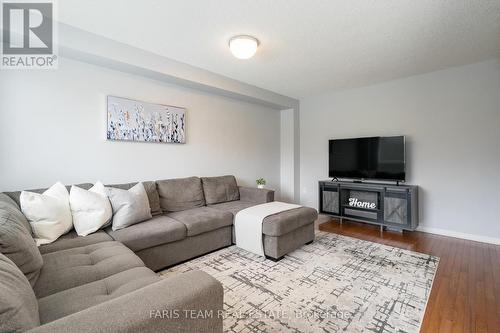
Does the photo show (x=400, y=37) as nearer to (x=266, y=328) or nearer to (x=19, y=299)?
(x=266, y=328)

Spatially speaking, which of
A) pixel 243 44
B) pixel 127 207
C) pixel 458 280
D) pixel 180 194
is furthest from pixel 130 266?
pixel 458 280

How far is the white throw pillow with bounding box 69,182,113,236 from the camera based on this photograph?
2.15 meters

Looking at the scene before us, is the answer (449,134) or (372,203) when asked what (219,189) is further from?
(449,134)

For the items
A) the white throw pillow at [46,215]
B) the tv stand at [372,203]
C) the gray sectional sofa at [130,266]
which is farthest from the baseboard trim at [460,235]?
the white throw pillow at [46,215]

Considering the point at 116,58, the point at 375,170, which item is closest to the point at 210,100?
the point at 116,58

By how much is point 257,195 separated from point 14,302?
3.06 meters

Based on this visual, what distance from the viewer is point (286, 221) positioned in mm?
2600

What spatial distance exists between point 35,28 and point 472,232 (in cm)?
557

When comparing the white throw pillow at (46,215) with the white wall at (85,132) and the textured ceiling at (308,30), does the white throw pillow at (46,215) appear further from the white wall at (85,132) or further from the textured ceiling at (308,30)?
the textured ceiling at (308,30)

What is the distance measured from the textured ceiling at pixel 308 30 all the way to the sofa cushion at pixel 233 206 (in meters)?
1.95

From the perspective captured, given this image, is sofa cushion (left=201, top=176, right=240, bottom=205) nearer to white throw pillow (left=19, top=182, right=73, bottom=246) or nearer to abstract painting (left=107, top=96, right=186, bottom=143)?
abstract painting (left=107, top=96, right=186, bottom=143)

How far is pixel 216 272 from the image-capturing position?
236 cm

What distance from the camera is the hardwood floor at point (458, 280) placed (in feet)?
5.44

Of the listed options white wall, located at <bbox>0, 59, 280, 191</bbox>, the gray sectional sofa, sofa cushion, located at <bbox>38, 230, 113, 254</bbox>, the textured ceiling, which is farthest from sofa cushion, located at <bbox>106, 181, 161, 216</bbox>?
the textured ceiling
